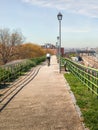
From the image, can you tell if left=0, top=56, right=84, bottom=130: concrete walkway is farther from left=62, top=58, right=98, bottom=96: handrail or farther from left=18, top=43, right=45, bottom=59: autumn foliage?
left=18, top=43, right=45, bottom=59: autumn foliage

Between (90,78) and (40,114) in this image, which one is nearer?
(40,114)

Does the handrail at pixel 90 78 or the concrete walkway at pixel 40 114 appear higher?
the handrail at pixel 90 78

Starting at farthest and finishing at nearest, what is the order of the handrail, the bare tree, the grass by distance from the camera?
the bare tree < the handrail < the grass

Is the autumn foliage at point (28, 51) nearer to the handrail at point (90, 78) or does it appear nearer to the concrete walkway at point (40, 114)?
the handrail at point (90, 78)

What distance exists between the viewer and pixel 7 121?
26.8 ft

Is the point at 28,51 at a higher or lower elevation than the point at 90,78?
lower

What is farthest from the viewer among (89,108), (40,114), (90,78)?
(90,78)

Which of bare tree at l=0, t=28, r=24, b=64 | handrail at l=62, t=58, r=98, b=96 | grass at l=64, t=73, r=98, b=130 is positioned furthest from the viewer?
bare tree at l=0, t=28, r=24, b=64

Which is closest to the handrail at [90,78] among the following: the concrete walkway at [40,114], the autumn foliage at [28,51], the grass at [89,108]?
the grass at [89,108]

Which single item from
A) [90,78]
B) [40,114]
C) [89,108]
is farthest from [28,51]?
[40,114]

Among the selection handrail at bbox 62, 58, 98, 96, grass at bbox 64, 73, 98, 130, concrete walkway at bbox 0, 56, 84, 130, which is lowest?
concrete walkway at bbox 0, 56, 84, 130

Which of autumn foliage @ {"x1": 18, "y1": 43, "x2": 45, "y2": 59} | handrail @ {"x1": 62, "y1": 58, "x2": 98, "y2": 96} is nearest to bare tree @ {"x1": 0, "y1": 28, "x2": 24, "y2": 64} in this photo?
autumn foliage @ {"x1": 18, "y1": 43, "x2": 45, "y2": 59}

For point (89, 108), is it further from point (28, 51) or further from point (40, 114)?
point (28, 51)

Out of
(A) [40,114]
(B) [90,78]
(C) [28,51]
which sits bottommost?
(A) [40,114]
